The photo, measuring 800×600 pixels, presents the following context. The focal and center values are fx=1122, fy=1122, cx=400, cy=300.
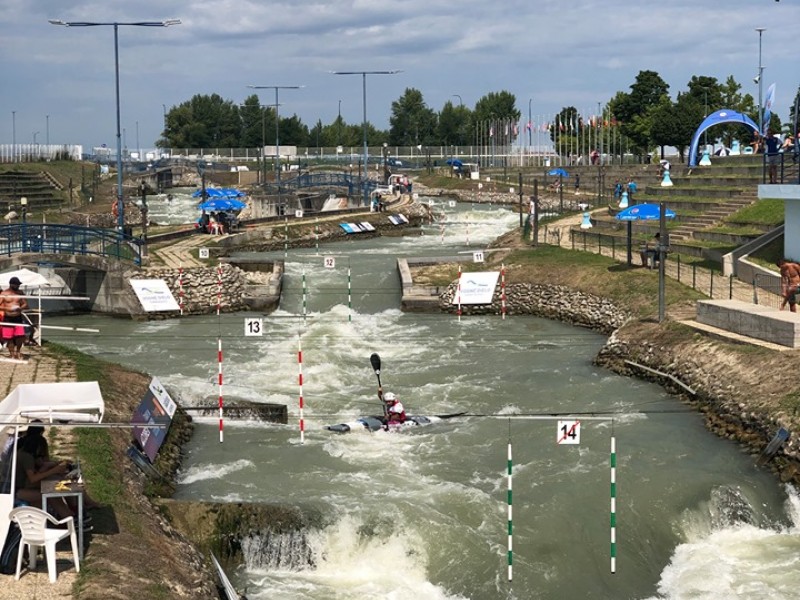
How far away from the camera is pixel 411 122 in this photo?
19200 centimetres

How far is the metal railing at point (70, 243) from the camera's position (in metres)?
42.1

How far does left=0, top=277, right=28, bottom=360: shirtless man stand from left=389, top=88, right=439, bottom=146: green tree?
163274 millimetres

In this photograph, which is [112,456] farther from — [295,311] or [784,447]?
[295,311]

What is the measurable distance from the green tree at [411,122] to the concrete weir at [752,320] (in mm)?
157594

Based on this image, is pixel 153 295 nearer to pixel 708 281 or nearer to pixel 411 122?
pixel 708 281

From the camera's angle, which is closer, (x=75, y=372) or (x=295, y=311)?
(x=75, y=372)

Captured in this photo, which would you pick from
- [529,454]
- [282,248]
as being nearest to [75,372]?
[529,454]

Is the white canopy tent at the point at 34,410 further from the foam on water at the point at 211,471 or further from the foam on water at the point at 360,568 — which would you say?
the foam on water at the point at 211,471

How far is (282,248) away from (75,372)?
37548 millimetres

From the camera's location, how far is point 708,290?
121 feet

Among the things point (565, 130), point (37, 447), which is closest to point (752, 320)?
point (37, 447)

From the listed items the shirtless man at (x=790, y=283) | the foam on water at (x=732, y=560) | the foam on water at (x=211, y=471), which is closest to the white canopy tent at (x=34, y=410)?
the foam on water at (x=211, y=471)

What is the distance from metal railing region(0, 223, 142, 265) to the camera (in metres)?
42.1

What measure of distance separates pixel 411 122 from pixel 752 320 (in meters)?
165
